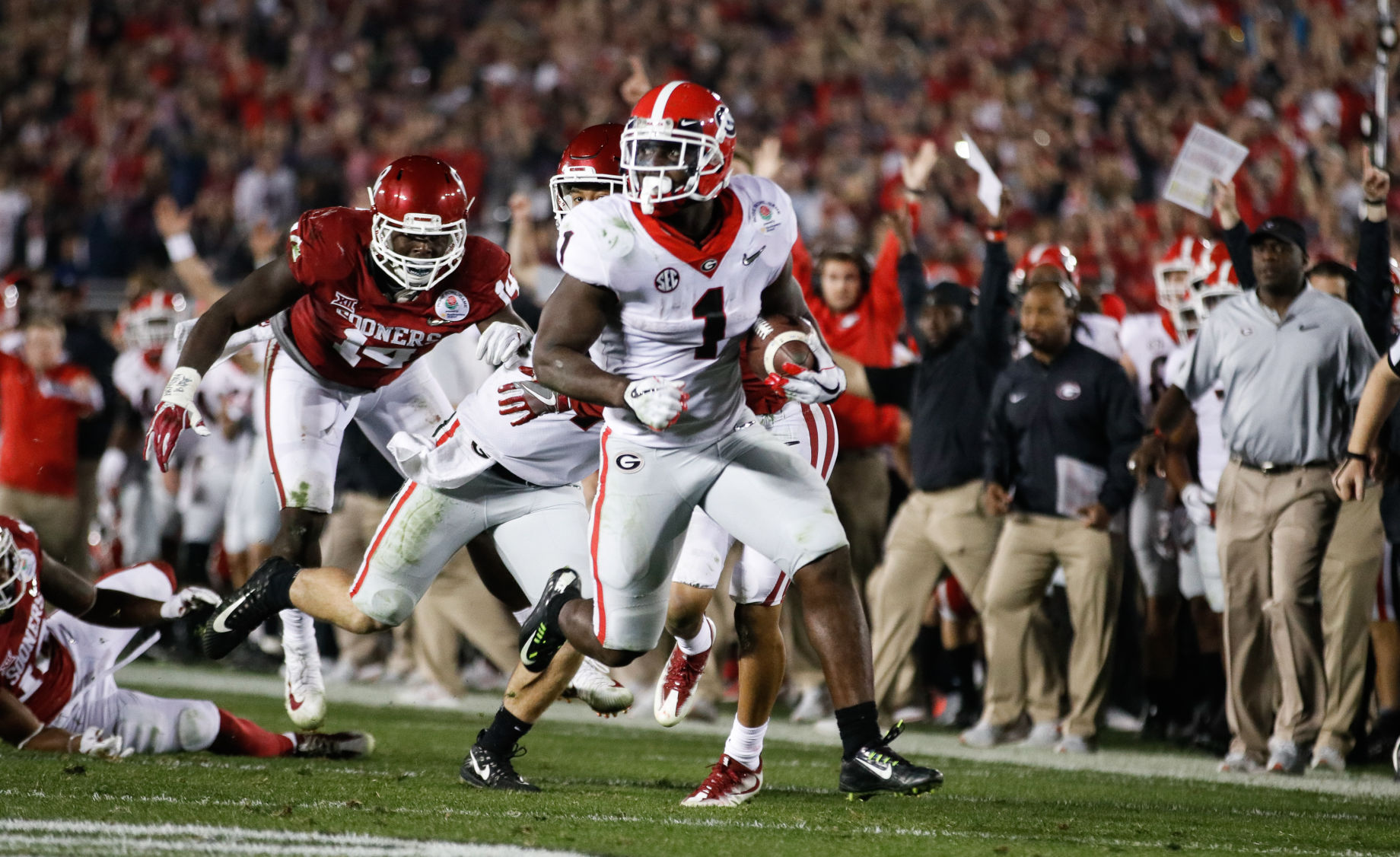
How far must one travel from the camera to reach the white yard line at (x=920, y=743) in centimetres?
584

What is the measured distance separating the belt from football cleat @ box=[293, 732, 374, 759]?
3354 mm

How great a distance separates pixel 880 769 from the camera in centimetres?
411

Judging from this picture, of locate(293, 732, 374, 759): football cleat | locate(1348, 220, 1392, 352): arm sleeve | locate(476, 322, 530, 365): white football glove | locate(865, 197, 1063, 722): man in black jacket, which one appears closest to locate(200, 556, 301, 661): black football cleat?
locate(293, 732, 374, 759): football cleat

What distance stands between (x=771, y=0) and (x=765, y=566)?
12.7m

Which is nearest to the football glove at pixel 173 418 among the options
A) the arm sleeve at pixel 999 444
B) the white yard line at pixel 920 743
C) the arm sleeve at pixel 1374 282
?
the white yard line at pixel 920 743

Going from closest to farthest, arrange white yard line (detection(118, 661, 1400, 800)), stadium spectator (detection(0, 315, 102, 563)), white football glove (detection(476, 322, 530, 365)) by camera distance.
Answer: white football glove (detection(476, 322, 530, 365)) < white yard line (detection(118, 661, 1400, 800)) < stadium spectator (detection(0, 315, 102, 563))

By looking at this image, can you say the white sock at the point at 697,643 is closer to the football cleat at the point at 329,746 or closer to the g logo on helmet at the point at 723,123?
the football cleat at the point at 329,746

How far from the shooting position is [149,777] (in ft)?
15.6

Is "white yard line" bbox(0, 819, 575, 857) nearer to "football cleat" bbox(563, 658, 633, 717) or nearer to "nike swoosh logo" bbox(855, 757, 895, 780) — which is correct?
"nike swoosh logo" bbox(855, 757, 895, 780)

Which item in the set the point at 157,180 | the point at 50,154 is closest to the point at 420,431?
the point at 157,180

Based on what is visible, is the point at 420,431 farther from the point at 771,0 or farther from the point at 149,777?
the point at 771,0

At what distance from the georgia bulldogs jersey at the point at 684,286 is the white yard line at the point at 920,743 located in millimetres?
2102

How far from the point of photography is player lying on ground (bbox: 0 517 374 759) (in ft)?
16.6

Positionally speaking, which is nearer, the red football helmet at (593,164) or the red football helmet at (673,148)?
the red football helmet at (673,148)
